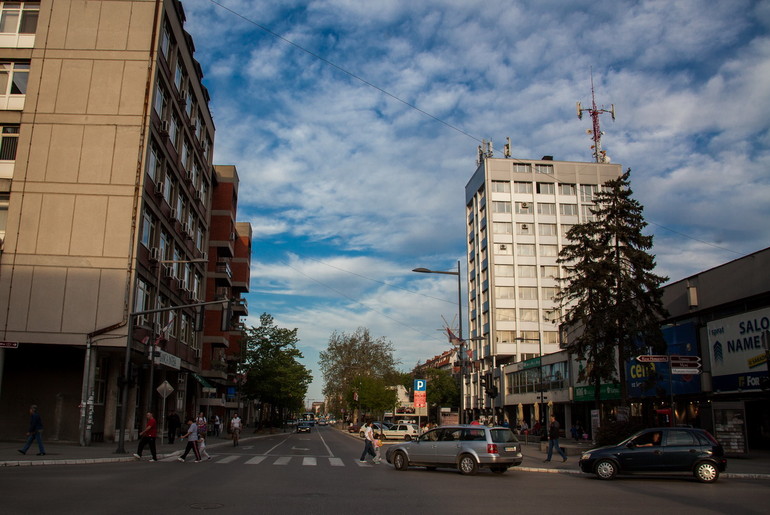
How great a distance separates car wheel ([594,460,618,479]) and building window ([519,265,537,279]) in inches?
2560

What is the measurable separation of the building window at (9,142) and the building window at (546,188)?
220ft

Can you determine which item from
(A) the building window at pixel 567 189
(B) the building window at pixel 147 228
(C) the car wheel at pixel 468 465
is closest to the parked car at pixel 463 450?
(C) the car wheel at pixel 468 465

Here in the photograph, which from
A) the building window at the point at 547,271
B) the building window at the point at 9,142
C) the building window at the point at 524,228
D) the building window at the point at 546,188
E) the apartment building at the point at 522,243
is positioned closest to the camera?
the building window at the point at 9,142

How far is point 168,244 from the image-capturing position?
123 ft

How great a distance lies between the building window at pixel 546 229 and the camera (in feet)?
273

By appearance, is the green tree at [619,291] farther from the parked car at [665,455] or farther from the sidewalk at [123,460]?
the parked car at [665,455]

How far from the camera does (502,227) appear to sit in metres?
83.4

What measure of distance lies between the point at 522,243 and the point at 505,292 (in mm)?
6971

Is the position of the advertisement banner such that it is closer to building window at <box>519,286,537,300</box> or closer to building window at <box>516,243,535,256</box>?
building window at <box>519,286,537,300</box>

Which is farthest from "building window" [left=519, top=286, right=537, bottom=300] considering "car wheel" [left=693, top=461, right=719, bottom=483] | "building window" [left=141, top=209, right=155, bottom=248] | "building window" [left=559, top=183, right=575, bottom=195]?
"car wheel" [left=693, top=461, right=719, bottom=483]

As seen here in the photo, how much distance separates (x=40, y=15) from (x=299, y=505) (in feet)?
98.9

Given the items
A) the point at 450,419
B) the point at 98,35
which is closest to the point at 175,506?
the point at 98,35

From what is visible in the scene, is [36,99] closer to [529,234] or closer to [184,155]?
[184,155]

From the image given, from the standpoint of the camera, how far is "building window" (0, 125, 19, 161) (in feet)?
97.3
